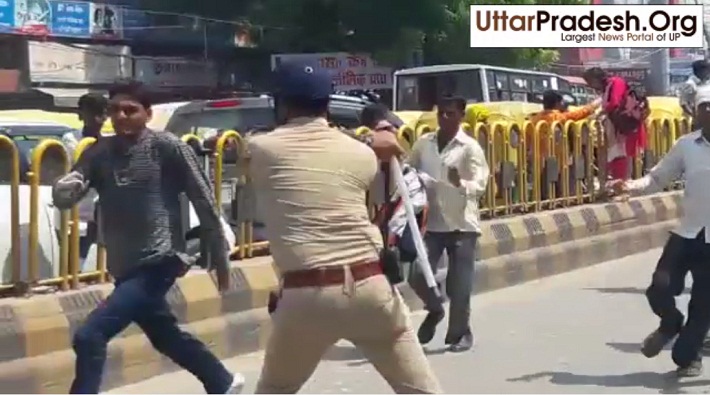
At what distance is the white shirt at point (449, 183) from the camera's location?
8.70m

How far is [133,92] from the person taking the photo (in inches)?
244

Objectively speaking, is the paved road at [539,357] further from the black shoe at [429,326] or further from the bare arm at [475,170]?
the bare arm at [475,170]

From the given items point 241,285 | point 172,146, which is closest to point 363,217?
point 172,146

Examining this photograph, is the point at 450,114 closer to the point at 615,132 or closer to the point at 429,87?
the point at 615,132

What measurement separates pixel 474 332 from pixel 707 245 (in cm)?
258

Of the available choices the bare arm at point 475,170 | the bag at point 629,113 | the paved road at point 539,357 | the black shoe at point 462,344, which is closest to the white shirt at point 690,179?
the paved road at point 539,357

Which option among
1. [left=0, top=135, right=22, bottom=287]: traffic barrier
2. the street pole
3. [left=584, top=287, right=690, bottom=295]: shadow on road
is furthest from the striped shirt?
the street pole

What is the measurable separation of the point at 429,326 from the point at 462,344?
0.29m

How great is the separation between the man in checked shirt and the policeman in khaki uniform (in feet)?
4.23

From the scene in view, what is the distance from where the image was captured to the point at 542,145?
13.5 m

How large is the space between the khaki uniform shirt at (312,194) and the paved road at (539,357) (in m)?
2.92

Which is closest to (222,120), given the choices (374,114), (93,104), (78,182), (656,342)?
(93,104)

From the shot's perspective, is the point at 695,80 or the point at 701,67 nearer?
the point at 701,67

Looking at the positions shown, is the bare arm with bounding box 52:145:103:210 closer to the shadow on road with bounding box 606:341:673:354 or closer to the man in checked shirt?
the man in checked shirt
